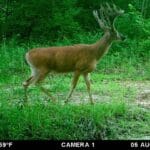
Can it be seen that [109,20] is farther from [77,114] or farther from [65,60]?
[77,114]

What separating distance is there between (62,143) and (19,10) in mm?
13134

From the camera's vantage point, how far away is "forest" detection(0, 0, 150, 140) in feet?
33.9

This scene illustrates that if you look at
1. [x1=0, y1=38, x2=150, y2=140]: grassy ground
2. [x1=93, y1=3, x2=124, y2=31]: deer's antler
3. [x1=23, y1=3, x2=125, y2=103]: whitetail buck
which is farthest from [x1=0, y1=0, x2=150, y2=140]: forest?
[x1=93, y1=3, x2=124, y2=31]: deer's antler

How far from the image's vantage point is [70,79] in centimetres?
1619

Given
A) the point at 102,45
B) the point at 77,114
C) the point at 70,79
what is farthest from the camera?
the point at 70,79

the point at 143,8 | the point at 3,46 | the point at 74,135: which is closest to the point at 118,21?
the point at 143,8

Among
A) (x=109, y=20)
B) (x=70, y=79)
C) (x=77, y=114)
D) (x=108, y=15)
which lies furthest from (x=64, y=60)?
(x=70, y=79)

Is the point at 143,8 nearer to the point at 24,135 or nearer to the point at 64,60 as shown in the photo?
the point at 64,60

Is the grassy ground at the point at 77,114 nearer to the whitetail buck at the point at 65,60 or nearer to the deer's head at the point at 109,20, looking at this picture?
the whitetail buck at the point at 65,60

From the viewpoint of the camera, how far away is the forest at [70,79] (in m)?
10.3

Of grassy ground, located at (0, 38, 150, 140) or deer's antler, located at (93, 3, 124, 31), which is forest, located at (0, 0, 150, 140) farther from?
deer's antler, located at (93, 3, 124, 31)

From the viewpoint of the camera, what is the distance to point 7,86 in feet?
48.3

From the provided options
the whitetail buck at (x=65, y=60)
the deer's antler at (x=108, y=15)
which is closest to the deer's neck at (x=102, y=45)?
the whitetail buck at (x=65, y=60)

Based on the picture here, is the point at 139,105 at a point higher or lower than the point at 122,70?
lower
